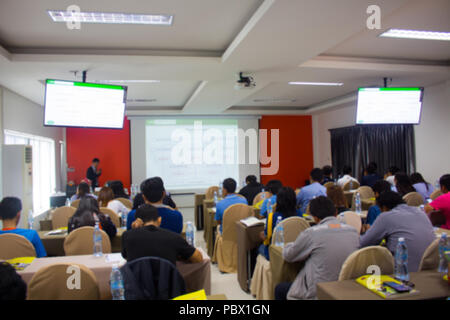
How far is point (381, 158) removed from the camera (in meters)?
8.24

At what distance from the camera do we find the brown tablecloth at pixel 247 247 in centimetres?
370

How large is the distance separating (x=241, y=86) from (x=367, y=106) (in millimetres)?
2031

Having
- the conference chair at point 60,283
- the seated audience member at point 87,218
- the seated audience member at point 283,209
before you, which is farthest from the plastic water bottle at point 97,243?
the seated audience member at point 283,209

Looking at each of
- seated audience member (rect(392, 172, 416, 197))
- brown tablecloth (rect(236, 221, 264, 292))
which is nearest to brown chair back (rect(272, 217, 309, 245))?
brown tablecloth (rect(236, 221, 264, 292))

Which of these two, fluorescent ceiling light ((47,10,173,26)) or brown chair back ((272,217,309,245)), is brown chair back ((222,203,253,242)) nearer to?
brown chair back ((272,217,309,245))

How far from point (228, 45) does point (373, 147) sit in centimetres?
579

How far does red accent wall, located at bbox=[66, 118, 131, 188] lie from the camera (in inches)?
383

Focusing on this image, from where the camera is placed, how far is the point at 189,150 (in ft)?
33.3

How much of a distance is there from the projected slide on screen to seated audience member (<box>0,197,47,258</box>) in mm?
7126

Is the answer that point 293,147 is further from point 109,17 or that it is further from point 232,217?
point 109,17

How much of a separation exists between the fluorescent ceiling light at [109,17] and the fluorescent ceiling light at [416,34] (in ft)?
8.63

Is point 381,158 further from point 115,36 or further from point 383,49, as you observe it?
point 115,36

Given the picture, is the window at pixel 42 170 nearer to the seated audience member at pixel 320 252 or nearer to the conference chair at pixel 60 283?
the conference chair at pixel 60 283
